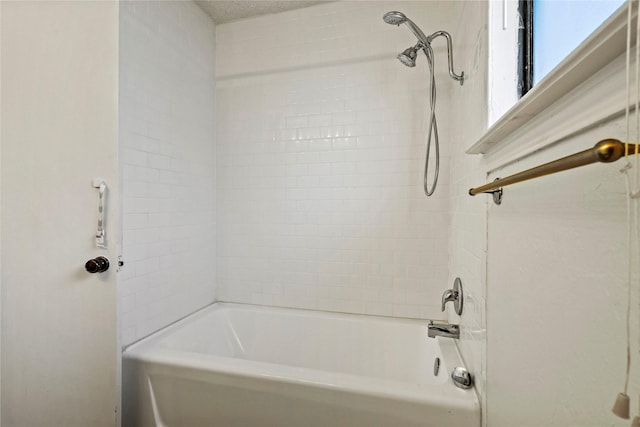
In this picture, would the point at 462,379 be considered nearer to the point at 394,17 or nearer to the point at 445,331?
the point at 445,331

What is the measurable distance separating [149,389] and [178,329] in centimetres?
36

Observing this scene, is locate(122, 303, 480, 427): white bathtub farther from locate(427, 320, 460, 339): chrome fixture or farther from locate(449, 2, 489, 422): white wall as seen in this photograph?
locate(449, 2, 489, 422): white wall

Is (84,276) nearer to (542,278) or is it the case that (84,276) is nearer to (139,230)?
(139,230)

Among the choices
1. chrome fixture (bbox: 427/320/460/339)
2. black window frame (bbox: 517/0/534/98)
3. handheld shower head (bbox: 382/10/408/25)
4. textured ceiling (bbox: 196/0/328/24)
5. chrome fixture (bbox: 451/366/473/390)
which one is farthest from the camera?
textured ceiling (bbox: 196/0/328/24)

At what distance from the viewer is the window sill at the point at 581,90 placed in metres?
0.33

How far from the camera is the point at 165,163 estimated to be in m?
1.63

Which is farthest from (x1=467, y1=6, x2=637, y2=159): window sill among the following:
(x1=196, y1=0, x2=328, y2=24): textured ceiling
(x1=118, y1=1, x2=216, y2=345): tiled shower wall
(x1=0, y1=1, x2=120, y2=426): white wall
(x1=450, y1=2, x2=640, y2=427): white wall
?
(x1=196, y1=0, x2=328, y2=24): textured ceiling

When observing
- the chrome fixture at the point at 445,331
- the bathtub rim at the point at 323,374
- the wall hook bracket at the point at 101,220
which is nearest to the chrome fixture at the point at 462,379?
the bathtub rim at the point at 323,374

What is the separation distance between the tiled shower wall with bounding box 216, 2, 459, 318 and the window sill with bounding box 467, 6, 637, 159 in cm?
118

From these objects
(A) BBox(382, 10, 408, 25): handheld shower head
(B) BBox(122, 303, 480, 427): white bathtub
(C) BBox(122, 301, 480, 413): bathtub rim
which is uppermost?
(A) BBox(382, 10, 408, 25): handheld shower head

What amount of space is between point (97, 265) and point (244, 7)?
174 cm

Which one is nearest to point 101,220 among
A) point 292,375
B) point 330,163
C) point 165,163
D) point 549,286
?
point 165,163

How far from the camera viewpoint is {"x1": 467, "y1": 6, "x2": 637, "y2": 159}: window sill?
0.33m

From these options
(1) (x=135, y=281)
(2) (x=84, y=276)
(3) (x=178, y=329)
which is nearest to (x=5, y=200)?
(2) (x=84, y=276)
